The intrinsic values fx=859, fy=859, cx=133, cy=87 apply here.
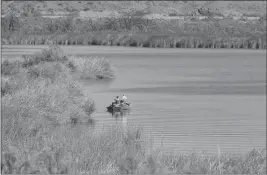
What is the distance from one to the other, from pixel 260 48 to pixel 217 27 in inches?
180

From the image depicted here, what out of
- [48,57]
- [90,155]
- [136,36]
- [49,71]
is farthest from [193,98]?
[136,36]

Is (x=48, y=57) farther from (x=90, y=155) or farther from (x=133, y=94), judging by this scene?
(x=90, y=155)

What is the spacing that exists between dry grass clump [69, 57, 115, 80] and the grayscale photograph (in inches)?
3.9

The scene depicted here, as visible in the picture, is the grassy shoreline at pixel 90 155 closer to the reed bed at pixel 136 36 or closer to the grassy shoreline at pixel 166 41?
the reed bed at pixel 136 36

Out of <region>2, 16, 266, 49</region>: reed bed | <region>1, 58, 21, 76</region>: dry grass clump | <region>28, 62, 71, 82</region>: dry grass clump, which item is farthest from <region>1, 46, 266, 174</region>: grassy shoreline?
<region>2, 16, 266, 49</region>: reed bed

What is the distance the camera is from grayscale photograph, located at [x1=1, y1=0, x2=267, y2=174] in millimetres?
11898

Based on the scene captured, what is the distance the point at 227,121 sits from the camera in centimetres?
2692

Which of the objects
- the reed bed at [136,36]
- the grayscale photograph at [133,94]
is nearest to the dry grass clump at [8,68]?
the grayscale photograph at [133,94]

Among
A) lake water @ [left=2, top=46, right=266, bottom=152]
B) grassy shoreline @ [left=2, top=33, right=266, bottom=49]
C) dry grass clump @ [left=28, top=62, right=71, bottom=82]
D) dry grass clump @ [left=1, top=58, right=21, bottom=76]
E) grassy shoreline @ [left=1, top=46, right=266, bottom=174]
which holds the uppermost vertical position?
grassy shoreline @ [left=1, top=46, right=266, bottom=174]

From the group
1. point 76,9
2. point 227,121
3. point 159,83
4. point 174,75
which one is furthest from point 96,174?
point 76,9

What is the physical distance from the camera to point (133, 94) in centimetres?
3716

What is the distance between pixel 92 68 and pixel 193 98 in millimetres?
9749

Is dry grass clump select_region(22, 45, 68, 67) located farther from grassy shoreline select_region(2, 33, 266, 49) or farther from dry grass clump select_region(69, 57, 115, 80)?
grassy shoreline select_region(2, 33, 266, 49)

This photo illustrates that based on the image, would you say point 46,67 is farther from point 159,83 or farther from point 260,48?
point 260,48
